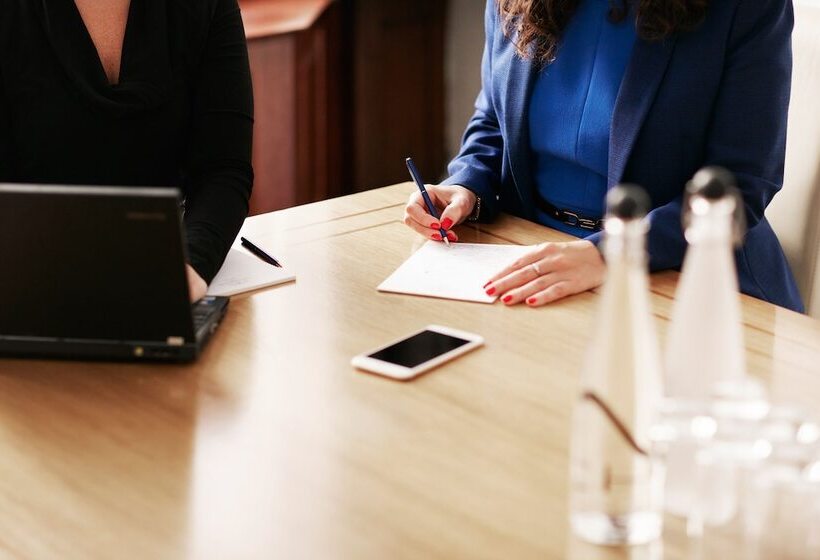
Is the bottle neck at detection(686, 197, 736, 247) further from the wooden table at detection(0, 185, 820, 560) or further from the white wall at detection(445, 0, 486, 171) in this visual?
the white wall at detection(445, 0, 486, 171)

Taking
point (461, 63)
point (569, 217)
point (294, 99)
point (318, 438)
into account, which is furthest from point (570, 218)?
point (461, 63)

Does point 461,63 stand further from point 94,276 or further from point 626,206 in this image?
point 626,206

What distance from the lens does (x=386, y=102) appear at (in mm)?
3732

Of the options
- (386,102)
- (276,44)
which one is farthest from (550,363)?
(386,102)

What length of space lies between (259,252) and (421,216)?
0.87ft

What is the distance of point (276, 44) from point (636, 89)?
183cm

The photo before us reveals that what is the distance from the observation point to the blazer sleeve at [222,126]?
1652mm

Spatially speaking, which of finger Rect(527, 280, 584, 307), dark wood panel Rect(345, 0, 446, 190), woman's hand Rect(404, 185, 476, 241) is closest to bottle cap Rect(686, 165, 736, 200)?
finger Rect(527, 280, 584, 307)

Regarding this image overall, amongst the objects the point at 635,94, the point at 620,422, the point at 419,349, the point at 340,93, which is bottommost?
the point at 340,93

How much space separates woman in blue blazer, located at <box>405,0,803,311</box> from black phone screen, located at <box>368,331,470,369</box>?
159 millimetres

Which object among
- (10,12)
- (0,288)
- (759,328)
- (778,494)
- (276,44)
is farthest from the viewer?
(276,44)

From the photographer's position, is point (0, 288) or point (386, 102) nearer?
point (0, 288)

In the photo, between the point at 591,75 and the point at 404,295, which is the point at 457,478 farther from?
the point at 591,75

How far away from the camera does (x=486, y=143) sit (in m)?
2.05
